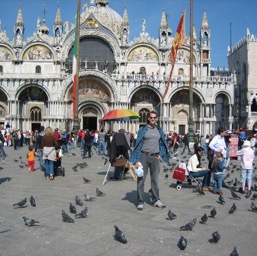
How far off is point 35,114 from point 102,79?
841cm

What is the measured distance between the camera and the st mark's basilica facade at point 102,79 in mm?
38656

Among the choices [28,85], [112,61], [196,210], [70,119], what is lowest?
[196,210]

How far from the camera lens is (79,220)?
678cm

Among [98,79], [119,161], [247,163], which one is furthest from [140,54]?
[247,163]

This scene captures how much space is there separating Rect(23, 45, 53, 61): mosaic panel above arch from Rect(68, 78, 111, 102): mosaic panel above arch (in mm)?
4923

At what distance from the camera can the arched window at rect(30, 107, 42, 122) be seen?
4028 centimetres

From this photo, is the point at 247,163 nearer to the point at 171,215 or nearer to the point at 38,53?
the point at 171,215

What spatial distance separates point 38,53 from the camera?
133 feet

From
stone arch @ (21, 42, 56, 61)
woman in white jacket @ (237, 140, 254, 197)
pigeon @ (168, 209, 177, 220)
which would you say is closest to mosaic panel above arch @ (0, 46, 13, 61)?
stone arch @ (21, 42, 56, 61)

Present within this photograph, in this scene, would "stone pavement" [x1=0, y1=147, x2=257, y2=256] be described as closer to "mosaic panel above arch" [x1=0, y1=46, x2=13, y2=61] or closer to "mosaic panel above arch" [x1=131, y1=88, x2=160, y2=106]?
"mosaic panel above arch" [x1=131, y1=88, x2=160, y2=106]

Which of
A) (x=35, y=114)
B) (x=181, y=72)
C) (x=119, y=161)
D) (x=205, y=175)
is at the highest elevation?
(x=181, y=72)

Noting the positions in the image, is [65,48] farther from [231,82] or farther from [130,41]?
[231,82]

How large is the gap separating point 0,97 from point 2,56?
4.56 metres

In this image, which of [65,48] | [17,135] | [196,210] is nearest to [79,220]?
[196,210]
